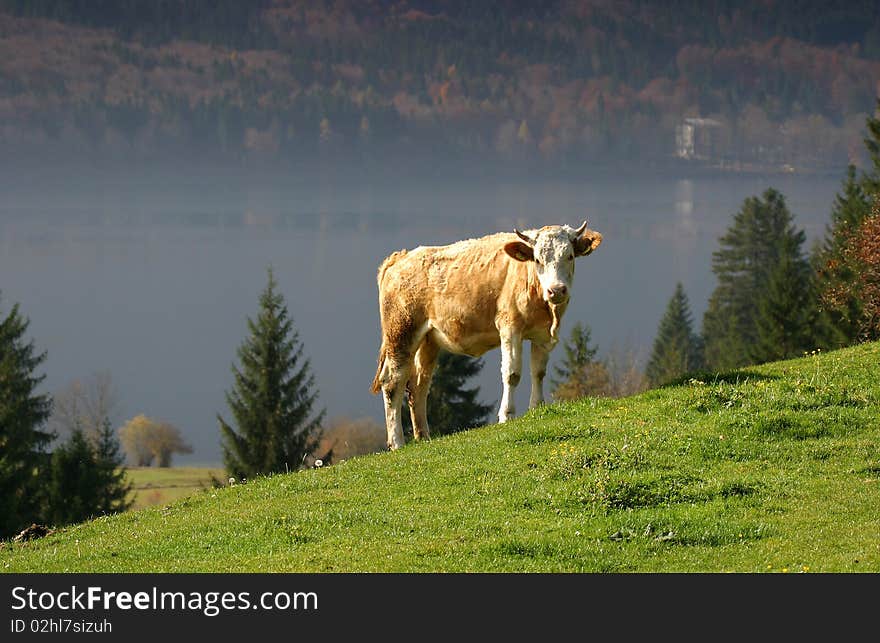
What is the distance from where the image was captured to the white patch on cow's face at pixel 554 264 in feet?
65.1

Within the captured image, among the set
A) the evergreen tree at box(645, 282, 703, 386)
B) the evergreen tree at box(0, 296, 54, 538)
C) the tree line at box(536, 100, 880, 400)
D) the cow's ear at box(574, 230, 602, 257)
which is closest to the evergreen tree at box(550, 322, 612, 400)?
the tree line at box(536, 100, 880, 400)

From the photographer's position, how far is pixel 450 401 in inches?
2798

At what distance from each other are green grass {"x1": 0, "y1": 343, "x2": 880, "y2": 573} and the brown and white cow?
1.71 meters

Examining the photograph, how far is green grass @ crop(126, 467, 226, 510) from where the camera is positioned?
380 ft

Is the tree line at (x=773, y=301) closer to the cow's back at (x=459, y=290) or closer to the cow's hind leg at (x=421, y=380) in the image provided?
the cow's back at (x=459, y=290)

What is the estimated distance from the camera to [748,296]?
5428 inches

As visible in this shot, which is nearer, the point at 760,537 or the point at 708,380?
the point at 760,537

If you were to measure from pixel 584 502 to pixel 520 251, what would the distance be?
6.44 metres

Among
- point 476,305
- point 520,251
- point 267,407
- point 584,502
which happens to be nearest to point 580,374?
point 267,407

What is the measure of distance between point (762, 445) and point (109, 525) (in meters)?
9.94

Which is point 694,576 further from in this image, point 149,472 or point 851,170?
point 149,472

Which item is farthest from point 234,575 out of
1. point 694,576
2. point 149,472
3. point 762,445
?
point 149,472

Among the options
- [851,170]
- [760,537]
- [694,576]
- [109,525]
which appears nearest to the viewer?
[694,576]

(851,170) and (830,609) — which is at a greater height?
(851,170)
